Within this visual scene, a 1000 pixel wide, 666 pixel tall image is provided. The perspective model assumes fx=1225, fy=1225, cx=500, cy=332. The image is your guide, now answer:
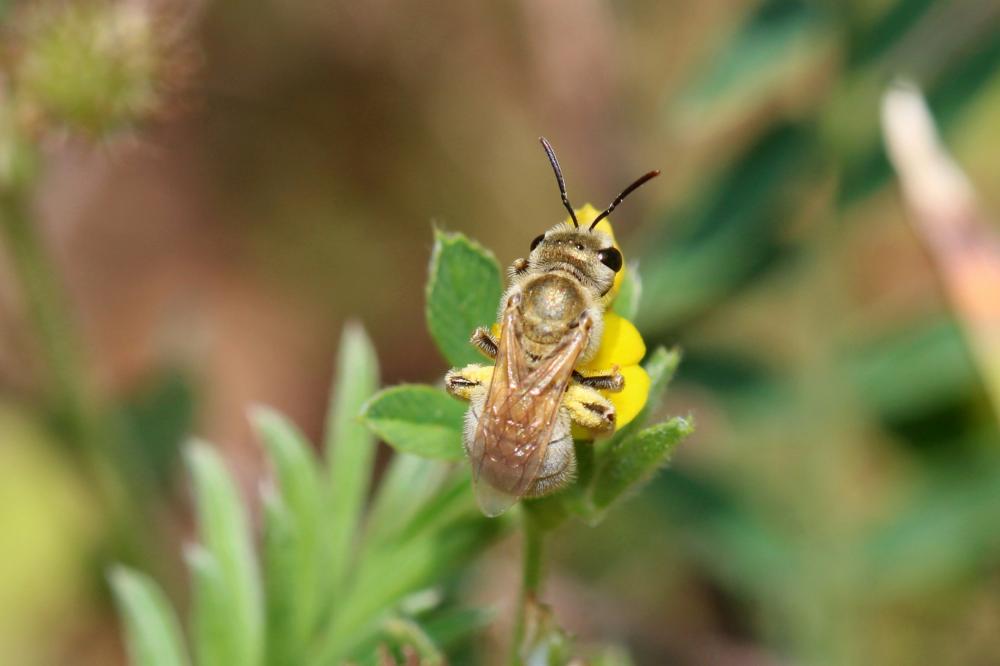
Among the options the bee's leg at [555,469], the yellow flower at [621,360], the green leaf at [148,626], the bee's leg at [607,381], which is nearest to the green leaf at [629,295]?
the yellow flower at [621,360]

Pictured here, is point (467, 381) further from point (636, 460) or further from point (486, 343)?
point (636, 460)

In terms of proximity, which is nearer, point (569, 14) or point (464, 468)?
point (464, 468)

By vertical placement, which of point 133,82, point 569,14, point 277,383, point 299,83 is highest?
point 299,83

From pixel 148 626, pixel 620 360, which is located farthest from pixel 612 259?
pixel 148 626

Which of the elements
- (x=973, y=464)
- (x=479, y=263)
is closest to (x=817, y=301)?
(x=973, y=464)

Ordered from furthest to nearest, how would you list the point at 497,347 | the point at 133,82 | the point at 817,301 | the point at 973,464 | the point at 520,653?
the point at 973,464
the point at 817,301
the point at 133,82
the point at 497,347
the point at 520,653

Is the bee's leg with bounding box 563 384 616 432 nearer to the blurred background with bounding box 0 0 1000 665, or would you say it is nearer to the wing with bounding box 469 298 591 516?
the wing with bounding box 469 298 591 516

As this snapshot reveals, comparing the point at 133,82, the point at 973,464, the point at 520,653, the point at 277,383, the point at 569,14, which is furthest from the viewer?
the point at 277,383

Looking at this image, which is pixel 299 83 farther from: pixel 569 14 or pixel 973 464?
pixel 973 464
